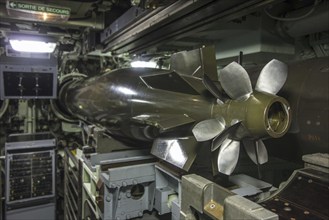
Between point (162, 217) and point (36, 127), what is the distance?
3398 mm

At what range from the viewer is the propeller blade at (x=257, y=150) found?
94cm

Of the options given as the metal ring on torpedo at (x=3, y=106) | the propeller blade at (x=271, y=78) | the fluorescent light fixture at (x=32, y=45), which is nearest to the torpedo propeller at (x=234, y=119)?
the propeller blade at (x=271, y=78)

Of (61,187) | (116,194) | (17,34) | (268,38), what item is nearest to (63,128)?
(61,187)

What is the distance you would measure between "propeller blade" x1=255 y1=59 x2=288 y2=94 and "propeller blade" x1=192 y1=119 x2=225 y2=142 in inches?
6.8

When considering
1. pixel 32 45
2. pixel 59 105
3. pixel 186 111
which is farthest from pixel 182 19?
pixel 59 105

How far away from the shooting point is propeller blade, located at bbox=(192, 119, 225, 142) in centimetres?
87

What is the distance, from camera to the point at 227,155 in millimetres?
929

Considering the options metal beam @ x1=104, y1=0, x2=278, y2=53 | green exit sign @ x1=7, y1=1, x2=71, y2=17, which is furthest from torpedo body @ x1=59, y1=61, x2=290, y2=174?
green exit sign @ x1=7, y1=1, x2=71, y2=17

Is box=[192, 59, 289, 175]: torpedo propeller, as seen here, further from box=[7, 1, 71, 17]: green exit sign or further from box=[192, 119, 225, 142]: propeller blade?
box=[7, 1, 71, 17]: green exit sign

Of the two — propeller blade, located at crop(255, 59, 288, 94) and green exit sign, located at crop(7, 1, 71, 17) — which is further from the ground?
green exit sign, located at crop(7, 1, 71, 17)

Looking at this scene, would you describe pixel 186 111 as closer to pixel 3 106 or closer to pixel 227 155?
pixel 227 155

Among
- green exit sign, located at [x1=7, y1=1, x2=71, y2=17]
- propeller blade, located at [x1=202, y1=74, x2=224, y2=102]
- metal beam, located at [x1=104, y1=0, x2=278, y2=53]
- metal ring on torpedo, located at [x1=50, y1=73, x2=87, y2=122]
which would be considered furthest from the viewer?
metal ring on torpedo, located at [x1=50, y1=73, x2=87, y2=122]

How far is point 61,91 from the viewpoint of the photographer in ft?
13.5

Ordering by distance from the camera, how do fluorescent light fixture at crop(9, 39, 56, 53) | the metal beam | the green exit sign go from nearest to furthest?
the metal beam → the green exit sign → fluorescent light fixture at crop(9, 39, 56, 53)
